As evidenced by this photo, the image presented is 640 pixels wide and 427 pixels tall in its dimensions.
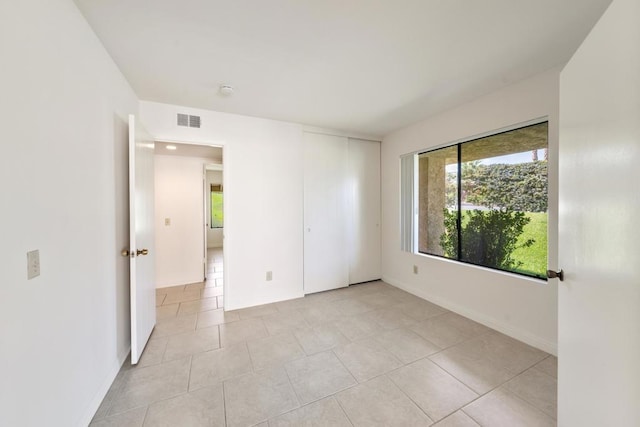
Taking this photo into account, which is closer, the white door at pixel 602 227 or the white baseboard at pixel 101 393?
the white door at pixel 602 227

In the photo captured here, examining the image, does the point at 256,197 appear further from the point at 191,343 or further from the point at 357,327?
the point at 357,327

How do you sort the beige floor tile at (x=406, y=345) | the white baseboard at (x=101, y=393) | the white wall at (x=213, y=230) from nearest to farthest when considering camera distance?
1. the white baseboard at (x=101, y=393)
2. the beige floor tile at (x=406, y=345)
3. the white wall at (x=213, y=230)

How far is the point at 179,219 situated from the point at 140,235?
80.4 inches

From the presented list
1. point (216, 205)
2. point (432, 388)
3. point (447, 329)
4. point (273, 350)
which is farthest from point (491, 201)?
point (216, 205)

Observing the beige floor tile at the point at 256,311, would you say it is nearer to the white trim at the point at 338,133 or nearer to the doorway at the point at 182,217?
the doorway at the point at 182,217

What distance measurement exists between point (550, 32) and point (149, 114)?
3.71 meters

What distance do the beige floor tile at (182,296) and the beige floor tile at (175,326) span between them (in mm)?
606

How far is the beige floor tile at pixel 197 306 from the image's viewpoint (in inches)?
119

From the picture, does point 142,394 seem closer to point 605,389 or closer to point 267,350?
point 267,350

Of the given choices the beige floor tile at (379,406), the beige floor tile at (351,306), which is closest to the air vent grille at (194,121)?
the beige floor tile at (351,306)

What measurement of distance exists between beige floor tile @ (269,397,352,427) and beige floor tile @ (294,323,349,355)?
2.01 feet

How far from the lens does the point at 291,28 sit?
1594 mm

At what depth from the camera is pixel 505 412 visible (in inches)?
60.3

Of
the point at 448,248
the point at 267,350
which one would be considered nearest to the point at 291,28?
the point at 267,350
